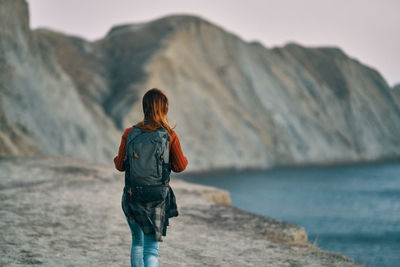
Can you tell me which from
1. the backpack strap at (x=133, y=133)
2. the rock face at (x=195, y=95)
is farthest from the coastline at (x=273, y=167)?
the backpack strap at (x=133, y=133)

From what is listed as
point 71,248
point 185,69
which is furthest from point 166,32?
point 71,248

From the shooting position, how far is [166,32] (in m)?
55.6

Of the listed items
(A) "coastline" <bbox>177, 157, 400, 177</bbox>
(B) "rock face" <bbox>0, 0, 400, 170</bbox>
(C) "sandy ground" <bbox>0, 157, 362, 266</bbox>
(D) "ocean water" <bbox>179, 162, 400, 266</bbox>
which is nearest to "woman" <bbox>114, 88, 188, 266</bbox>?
(C) "sandy ground" <bbox>0, 157, 362, 266</bbox>

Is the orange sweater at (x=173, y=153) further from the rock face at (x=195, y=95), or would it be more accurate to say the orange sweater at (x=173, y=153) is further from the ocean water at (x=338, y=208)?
the rock face at (x=195, y=95)

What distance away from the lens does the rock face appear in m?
28.0

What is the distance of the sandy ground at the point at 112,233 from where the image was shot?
211 inches

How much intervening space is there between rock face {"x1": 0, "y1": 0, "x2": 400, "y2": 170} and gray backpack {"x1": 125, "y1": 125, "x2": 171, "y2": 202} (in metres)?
16.9

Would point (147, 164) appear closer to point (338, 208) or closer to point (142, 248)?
point (142, 248)

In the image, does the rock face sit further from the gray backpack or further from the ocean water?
the gray backpack

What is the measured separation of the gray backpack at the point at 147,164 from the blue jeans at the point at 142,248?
0.34 m

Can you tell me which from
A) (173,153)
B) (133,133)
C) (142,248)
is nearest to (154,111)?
(133,133)

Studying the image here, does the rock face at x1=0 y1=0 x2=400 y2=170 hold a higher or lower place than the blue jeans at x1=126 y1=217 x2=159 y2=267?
higher

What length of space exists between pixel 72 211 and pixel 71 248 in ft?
7.24

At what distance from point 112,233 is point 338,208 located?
62.0ft
